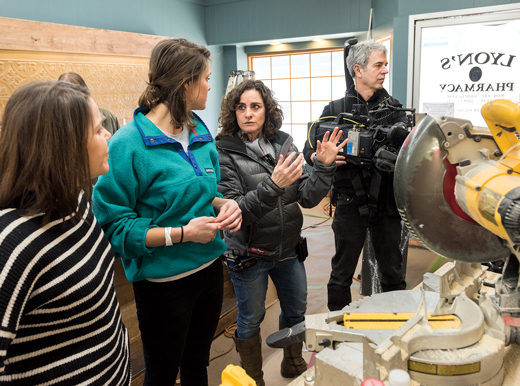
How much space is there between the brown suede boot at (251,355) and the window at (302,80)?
474 centimetres

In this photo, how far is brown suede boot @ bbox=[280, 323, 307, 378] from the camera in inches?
75.4

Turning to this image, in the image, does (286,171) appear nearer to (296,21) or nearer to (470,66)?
(470,66)

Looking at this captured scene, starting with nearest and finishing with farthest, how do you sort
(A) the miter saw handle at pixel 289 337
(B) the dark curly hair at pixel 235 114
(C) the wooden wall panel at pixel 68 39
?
(A) the miter saw handle at pixel 289 337 < (B) the dark curly hair at pixel 235 114 < (C) the wooden wall panel at pixel 68 39

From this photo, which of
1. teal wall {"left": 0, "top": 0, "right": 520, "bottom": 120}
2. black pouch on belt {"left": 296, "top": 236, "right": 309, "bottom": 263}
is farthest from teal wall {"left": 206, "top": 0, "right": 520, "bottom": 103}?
black pouch on belt {"left": 296, "top": 236, "right": 309, "bottom": 263}

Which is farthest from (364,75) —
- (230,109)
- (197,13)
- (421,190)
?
(197,13)

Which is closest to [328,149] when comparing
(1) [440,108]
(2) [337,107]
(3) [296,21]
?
(2) [337,107]

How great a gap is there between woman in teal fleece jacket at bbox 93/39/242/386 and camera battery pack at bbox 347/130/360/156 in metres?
0.86

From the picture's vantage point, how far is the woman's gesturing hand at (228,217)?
1283 mm

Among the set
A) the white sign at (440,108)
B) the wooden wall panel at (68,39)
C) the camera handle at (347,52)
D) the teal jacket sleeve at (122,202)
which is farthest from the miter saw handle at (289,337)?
the wooden wall panel at (68,39)

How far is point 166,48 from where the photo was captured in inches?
49.3

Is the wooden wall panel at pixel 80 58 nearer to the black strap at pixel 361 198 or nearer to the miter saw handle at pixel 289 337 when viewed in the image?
the black strap at pixel 361 198

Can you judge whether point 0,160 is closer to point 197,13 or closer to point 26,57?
point 26,57

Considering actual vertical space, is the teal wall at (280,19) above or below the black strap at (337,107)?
above

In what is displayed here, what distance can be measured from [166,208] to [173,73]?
432 mm
